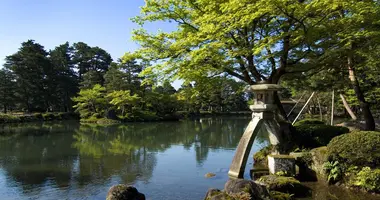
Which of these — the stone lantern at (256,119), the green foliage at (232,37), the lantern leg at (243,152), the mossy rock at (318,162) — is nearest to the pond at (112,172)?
the mossy rock at (318,162)

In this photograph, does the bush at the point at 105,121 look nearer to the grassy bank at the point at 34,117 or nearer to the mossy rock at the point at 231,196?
the grassy bank at the point at 34,117

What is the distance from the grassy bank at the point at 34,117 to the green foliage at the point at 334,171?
31965mm

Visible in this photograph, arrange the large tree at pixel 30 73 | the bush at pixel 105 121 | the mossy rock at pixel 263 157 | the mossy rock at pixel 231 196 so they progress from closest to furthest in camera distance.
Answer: the mossy rock at pixel 231 196 → the mossy rock at pixel 263 157 → the bush at pixel 105 121 → the large tree at pixel 30 73

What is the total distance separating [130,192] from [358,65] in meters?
7.86

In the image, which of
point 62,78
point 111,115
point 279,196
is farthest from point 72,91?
point 279,196

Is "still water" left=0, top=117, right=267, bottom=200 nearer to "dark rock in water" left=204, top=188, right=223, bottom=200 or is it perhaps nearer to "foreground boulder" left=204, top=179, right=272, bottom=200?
"dark rock in water" left=204, top=188, right=223, bottom=200

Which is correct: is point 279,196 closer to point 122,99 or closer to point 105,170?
point 105,170

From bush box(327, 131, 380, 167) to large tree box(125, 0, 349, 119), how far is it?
2808mm

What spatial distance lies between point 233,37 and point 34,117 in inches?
1279

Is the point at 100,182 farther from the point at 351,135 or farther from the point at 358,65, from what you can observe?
the point at 358,65

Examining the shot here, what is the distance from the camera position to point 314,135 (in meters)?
9.06

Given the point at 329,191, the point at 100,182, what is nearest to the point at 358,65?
the point at 329,191

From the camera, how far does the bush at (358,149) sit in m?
6.15

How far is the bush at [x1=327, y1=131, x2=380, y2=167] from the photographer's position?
20.2ft
